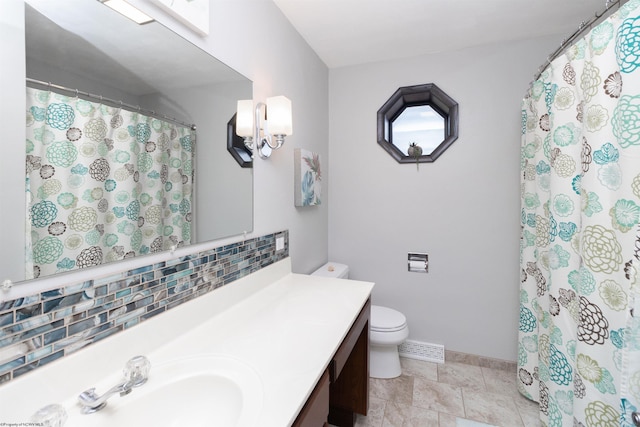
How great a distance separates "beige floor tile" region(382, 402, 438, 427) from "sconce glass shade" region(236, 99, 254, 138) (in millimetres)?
1782

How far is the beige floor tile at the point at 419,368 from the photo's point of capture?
2105 millimetres

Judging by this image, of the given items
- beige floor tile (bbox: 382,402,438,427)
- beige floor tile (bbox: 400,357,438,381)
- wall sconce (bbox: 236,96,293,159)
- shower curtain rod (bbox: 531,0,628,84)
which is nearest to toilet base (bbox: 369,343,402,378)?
beige floor tile (bbox: 400,357,438,381)

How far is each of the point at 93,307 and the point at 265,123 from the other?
110cm

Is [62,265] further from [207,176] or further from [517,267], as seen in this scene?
[517,267]

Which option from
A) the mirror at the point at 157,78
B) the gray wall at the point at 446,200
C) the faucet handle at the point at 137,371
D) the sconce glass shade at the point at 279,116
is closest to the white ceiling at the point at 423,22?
the gray wall at the point at 446,200

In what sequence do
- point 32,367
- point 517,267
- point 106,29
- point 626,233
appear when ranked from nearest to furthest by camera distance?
point 32,367
point 106,29
point 626,233
point 517,267

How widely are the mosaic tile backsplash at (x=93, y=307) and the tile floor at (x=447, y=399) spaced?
1.34m

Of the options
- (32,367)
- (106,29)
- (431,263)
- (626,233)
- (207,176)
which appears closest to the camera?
(32,367)

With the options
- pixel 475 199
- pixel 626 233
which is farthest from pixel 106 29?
pixel 475 199

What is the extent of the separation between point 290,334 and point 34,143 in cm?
90

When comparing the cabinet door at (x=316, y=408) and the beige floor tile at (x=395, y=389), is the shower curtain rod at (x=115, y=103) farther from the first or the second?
the beige floor tile at (x=395, y=389)

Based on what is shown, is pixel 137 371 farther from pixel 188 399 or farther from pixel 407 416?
pixel 407 416

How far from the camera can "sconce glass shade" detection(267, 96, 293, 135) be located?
4.83ft

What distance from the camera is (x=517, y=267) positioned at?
212cm
